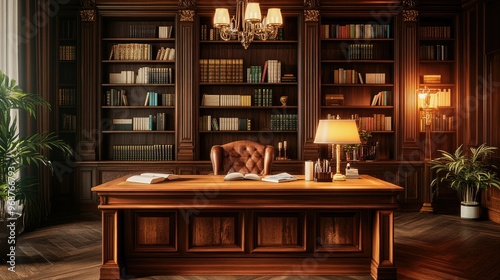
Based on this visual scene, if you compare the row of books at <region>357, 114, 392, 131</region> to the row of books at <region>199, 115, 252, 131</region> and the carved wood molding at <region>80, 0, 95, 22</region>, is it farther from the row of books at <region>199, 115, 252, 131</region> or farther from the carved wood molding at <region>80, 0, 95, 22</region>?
the carved wood molding at <region>80, 0, 95, 22</region>

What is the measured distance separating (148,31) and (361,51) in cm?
304

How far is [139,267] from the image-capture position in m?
3.81

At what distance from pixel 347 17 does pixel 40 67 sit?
13.7ft

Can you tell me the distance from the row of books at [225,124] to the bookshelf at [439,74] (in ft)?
8.27

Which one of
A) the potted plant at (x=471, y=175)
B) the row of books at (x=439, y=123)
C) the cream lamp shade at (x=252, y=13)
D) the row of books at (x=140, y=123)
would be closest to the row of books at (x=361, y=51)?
the row of books at (x=439, y=123)

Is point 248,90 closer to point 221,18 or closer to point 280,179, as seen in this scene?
point 221,18

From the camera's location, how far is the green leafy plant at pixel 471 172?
6.03 m

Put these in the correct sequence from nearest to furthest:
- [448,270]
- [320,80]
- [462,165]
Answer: [448,270], [462,165], [320,80]

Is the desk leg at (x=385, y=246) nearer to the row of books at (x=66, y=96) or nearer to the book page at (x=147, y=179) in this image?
the book page at (x=147, y=179)

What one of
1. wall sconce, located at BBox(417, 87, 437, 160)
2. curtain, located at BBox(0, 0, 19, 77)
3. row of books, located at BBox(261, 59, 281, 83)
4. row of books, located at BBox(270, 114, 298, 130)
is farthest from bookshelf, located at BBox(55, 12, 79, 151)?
wall sconce, located at BBox(417, 87, 437, 160)

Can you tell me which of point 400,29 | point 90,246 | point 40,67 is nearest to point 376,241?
point 90,246

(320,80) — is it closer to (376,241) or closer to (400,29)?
(400,29)

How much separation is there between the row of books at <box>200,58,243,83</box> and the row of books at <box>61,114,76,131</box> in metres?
1.97

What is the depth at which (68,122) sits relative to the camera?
680cm
